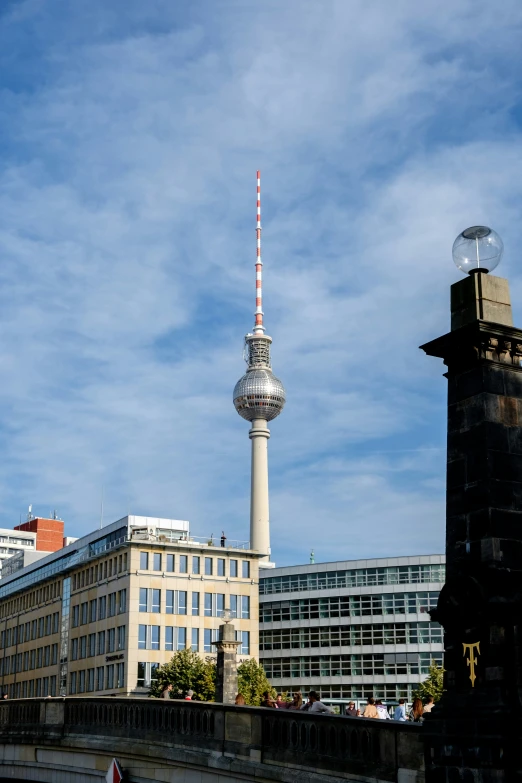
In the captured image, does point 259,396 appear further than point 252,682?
Yes

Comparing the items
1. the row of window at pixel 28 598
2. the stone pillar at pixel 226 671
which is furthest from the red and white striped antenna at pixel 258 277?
the stone pillar at pixel 226 671

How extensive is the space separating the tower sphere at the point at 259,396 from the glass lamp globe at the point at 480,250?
16373 cm

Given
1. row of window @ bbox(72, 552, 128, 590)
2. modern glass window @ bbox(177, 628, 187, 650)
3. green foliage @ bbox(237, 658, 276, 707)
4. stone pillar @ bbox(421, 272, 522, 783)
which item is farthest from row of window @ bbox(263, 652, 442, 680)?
stone pillar @ bbox(421, 272, 522, 783)

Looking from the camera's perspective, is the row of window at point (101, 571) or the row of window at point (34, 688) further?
the row of window at point (34, 688)

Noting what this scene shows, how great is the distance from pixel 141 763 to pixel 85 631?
74627 mm

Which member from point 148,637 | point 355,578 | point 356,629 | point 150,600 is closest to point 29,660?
point 148,637

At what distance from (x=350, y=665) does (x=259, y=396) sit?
82.8m

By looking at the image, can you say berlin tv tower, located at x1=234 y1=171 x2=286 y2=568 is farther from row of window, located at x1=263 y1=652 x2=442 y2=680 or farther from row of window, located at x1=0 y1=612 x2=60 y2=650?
row of window, located at x1=263 y1=652 x2=442 y2=680

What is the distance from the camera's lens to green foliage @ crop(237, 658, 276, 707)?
76.9 metres

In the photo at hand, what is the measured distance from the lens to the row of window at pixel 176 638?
9194cm

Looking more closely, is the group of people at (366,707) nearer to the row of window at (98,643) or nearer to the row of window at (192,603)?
the row of window at (192,603)

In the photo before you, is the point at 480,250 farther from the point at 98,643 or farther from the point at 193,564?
the point at 98,643

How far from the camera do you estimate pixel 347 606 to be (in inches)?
4200

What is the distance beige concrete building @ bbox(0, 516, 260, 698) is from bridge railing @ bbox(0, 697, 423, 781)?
54.8 metres
